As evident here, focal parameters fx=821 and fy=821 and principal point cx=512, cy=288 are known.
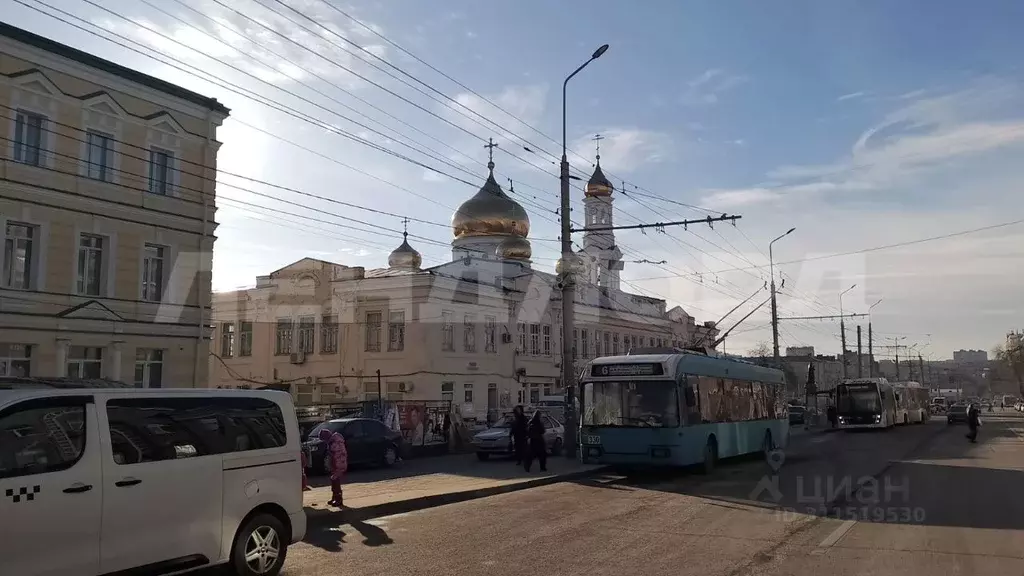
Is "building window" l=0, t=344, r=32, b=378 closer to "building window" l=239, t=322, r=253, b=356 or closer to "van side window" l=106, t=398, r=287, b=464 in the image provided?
"van side window" l=106, t=398, r=287, b=464

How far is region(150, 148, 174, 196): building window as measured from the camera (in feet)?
88.4

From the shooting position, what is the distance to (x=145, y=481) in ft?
24.3

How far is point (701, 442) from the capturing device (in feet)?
63.0

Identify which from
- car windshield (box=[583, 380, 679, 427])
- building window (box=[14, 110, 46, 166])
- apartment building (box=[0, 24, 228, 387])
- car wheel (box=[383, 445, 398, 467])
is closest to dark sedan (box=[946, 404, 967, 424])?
car windshield (box=[583, 380, 679, 427])

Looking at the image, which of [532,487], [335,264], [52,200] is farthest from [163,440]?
[335,264]

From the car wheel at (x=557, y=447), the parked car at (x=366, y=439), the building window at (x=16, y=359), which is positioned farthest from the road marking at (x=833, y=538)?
the building window at (x=16, y=359)

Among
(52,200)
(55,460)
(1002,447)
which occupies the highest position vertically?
(52,200)

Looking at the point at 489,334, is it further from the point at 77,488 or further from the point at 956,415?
the point at 77,488

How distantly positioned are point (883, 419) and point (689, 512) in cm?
3611

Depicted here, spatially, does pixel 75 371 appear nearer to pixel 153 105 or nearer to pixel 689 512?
pixel 153 105

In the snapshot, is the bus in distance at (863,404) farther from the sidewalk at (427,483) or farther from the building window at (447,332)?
the sidewalk at (427,483)

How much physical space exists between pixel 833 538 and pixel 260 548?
23.2 feet

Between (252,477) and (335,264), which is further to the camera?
(335,264)

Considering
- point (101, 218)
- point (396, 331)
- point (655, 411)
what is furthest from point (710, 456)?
point (396, 331)
